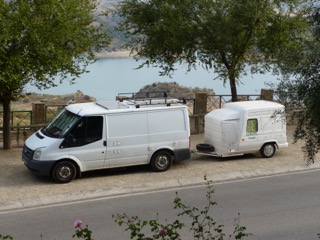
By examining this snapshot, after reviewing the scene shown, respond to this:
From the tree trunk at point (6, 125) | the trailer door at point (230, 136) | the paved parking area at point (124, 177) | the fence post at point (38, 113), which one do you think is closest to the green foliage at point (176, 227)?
the paved parking area at point (124, 177)

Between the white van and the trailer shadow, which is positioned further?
the trailer shadow

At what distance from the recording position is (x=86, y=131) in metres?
15.2

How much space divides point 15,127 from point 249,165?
24.9 ft

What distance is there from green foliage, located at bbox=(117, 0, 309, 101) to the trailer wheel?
142 inches

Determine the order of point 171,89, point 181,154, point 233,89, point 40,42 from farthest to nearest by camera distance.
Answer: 1. point 171,89
2. point 233,89
3. point 40,42
4. point 181,154

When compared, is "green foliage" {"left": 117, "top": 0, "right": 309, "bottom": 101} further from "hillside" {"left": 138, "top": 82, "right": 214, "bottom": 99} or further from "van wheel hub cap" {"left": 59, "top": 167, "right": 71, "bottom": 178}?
"hillside" {"left": 138, "top": 82, "right": 214, "bottom": 99}

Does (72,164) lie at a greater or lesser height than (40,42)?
lesser

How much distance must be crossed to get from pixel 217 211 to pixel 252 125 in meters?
4.86

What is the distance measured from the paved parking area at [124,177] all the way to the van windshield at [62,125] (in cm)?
121

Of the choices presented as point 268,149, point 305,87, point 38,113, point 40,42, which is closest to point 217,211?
point 305,87

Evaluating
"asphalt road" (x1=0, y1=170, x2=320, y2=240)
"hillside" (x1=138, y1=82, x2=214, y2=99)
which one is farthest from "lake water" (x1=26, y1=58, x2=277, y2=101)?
"asphalt road" (x1=0, y1=170, x2=320, y2=240)

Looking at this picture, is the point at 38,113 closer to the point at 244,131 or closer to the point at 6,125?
the point at 6,125

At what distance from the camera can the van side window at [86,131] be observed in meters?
15.0

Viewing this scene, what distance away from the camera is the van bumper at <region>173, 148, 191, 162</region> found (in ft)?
53.1
